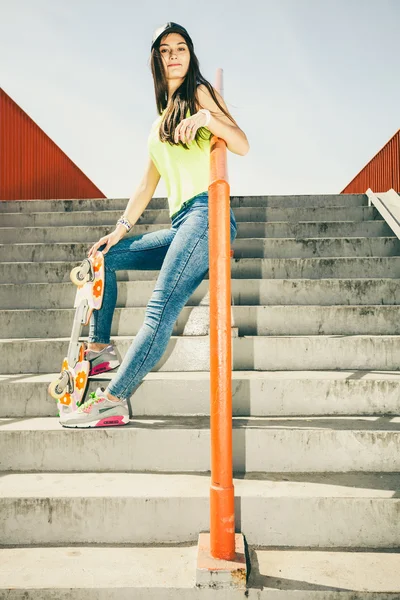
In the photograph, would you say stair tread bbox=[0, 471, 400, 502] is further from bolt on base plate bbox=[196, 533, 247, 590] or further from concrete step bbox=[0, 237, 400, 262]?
concrete step bbox=[0, 237, 400, 262]

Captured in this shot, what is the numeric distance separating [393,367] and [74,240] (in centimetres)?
294

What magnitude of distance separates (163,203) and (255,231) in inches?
47.9

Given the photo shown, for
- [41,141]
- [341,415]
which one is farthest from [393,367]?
[41,141]

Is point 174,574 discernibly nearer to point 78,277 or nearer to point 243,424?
point 243,424

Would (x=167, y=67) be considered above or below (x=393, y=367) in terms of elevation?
above

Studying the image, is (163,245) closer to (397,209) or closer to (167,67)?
(167,67)

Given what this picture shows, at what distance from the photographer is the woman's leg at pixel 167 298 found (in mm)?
1992

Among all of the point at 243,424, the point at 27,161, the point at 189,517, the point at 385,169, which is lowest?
the point at 189,517

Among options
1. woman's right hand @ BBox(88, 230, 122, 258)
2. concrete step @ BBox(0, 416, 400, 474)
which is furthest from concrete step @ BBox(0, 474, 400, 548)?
woman's right hand @ BBox(88, 230, 122, 258)

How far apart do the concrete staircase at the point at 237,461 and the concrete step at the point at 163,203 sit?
77.0 inches

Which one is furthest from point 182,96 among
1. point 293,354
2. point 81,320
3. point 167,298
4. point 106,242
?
point 293,354

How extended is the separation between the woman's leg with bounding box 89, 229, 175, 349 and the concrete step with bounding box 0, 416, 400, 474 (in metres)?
0.50

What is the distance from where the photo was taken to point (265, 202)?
5074mm

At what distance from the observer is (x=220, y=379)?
149 cm
